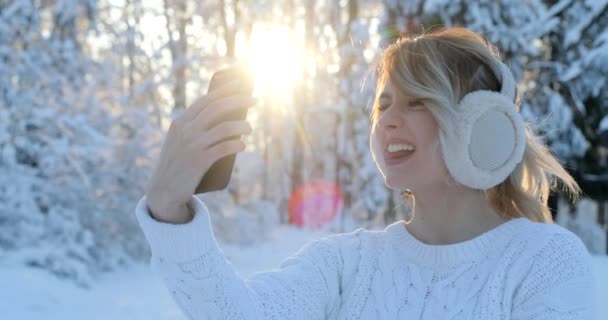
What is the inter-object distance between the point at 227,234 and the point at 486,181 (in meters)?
11.5

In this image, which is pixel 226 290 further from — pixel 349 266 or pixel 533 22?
pixel 533 22

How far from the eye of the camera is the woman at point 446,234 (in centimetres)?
178

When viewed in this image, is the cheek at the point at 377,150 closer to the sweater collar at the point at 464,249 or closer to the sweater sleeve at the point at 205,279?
the sweater collar at the point at 464,249

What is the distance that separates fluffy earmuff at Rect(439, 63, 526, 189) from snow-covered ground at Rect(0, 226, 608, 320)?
477 cm

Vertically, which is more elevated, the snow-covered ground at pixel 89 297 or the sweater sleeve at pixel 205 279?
the sweater sleeve at pixel 205 279

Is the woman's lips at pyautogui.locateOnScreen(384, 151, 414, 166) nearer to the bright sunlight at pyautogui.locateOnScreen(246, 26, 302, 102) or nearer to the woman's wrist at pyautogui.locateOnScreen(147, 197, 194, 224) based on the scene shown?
the woman's wrist at pyautogui.locateOnScreen(147, 197, 194, 224)

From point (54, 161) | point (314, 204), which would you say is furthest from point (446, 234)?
point (314, 204)

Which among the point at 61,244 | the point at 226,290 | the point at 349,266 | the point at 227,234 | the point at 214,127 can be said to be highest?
the point at 214,127

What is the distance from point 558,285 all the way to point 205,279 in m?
0.94

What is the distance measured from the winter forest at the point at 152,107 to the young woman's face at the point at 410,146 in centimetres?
197

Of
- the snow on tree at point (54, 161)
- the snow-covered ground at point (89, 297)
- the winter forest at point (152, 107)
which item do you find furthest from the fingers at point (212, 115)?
the snow on tree at point (54, 161)

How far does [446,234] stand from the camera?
6.82ft

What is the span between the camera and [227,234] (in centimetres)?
1321

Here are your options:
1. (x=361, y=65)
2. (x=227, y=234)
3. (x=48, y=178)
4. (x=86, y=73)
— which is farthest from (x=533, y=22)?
(x=48, y=178)
